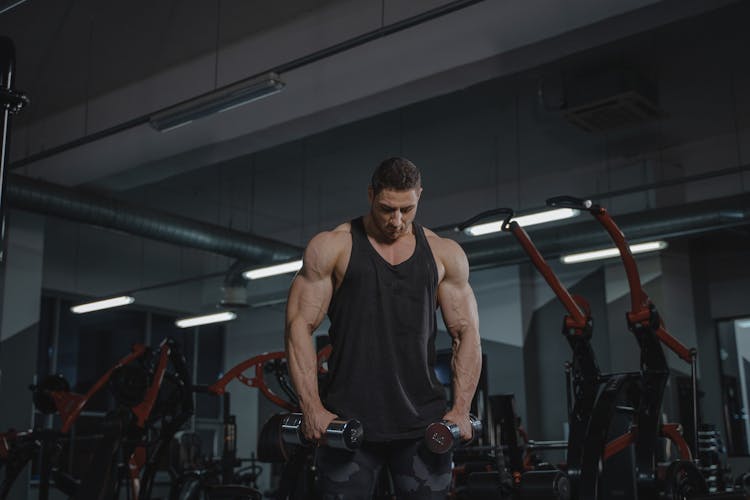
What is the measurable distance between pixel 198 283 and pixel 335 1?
30.2 feet

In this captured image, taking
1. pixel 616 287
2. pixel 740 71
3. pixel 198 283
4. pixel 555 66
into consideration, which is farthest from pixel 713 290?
pixel 198 283

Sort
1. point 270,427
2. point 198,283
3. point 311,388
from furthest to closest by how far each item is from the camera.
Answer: point 198,283, point 270,427, point 311,388

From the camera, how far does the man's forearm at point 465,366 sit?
2.26 m

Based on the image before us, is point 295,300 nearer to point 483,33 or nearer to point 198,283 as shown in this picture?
point 483,33

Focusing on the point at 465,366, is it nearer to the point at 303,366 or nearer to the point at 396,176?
the point at 303,366

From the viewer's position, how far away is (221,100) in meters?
5.33

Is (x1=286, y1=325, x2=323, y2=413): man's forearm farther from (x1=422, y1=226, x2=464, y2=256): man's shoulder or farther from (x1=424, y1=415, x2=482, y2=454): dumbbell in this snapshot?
(x1=422, y1=226, x2=464, y2=256): man's shoulder

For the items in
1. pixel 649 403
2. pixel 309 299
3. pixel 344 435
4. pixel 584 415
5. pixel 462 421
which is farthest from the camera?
pixel 584 415

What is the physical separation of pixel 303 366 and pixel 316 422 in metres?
0.16

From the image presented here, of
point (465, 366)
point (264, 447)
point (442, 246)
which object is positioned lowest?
point (264, 447)

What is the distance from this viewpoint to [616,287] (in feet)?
32.8

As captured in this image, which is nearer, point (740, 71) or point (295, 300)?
point (295, 300)

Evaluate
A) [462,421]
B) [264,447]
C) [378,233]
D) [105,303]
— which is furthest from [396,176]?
[105,303]

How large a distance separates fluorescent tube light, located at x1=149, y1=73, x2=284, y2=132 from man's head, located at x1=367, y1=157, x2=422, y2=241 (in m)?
3.00
